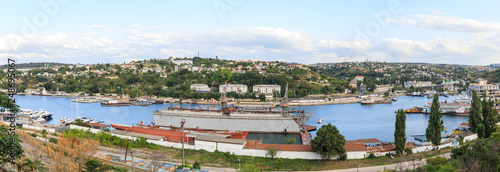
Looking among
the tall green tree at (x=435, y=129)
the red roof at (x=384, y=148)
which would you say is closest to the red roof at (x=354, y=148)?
the red roof at (x=384, y=148)

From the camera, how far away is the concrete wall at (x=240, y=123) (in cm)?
2255

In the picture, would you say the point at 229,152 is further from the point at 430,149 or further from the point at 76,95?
the point at 76,95

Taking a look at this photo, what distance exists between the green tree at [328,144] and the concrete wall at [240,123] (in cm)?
859

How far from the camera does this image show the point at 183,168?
430 inches

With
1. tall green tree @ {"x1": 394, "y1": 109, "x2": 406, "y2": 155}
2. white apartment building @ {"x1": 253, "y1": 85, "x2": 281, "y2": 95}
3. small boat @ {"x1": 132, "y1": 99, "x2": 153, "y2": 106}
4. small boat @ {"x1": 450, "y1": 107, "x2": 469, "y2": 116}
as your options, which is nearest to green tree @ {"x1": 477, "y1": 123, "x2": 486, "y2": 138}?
tall green tree @ {"x1": 394, "y1": 109, "x2": 406, "y2": 155}

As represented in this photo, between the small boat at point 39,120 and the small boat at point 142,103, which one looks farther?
the small boat at point 142,103

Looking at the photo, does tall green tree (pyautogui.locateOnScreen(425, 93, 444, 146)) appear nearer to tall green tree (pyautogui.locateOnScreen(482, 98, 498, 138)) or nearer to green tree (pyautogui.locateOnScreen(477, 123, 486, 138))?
green tree (pyautogui.locateOnScreen(477, 123, 486, 138))

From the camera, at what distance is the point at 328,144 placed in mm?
13445

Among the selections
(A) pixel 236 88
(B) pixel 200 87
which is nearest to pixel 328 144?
(A) pixel 236 88

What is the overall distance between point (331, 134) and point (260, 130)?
9.77 meters

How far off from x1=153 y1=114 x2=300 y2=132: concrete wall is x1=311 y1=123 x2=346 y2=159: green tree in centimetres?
859

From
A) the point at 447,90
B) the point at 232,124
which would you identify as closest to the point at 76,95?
the point at 232,124

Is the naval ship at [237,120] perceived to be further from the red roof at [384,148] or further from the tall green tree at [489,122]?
the tall green tree at [489,122]

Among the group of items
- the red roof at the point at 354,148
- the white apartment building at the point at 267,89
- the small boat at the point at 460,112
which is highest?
the white apartment building at the point at 267,89
